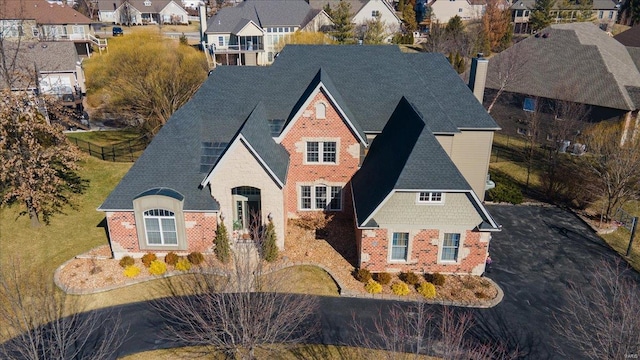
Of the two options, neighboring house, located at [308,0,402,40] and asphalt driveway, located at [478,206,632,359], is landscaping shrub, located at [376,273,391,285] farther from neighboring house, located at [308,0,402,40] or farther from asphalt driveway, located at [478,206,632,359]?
neighboring house, located at [308,0,402,40]

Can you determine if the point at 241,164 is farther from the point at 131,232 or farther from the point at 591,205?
the point at 591,205

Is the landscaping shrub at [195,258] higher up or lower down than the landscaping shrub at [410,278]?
higher up

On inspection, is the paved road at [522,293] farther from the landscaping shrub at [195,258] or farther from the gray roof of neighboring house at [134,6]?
the gray roof of neighboring house at [134,6]

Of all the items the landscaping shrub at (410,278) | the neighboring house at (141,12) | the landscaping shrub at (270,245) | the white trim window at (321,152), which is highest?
the neighboring house at (141,12)

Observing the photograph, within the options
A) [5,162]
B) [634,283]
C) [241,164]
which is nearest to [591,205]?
[634,283]

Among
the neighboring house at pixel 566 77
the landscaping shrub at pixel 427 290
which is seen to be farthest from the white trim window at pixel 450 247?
the neighboring house at pixel 566 77

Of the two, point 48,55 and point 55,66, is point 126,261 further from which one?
point 48,55

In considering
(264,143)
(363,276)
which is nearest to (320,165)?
(264,143)
